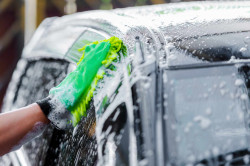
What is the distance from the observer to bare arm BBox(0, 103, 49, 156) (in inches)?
80.1

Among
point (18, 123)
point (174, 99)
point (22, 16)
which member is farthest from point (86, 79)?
point (22, 16)

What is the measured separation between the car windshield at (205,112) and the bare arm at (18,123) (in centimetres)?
68

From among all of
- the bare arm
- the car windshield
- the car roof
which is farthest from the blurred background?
the car windshield

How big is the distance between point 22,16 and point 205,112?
765 cm

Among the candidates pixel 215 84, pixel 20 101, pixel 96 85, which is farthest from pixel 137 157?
pixel 20 101

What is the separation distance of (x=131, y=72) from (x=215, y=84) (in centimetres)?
26

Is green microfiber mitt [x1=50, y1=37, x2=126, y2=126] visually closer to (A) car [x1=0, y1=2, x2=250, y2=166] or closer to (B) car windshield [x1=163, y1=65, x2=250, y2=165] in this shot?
(A) car [x1=0, y1=2, x2=250, y2=166]

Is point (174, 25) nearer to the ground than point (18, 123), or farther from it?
farther from it

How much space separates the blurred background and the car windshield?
6653 mm

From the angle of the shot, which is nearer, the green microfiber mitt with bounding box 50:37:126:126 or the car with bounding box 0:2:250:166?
the car with bounding box 0:2:250:166

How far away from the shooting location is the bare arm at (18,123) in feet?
6.68

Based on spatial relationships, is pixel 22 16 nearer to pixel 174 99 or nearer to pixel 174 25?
pixel 174 25

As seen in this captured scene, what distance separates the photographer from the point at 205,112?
1.53 m

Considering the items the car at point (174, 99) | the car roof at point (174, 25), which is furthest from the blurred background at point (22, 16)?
the car at point (174, 99)
